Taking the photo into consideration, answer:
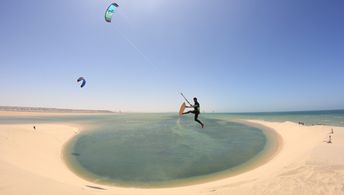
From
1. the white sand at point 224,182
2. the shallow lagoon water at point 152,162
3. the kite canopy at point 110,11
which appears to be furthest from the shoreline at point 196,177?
the kite canopy at point 110,11

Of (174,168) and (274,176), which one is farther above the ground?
(274,176)

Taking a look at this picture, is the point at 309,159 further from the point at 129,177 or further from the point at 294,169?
the point at 129,177

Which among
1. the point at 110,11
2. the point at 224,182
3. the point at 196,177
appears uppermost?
the point at 110,11

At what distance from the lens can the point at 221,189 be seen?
11.3m

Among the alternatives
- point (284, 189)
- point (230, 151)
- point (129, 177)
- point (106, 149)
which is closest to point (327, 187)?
point (284, 189)

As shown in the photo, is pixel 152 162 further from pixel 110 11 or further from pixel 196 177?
pixel 110 11

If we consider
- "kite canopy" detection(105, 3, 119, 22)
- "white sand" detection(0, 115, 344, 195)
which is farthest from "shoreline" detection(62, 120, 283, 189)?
"kite canopy" detection(105, 3, 119, 22)

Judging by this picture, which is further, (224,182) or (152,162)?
(152,162)

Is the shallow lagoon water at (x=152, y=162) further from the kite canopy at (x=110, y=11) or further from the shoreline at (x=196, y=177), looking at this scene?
the kite canopy at (x=110, y=11)

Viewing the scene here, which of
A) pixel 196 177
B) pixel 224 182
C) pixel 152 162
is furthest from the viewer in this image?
pixel 152 162

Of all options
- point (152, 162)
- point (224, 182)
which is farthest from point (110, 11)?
point (224, 182)

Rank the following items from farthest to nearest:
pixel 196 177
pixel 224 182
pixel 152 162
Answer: pixel 152 162
pixel 196 177
pixel 224 182

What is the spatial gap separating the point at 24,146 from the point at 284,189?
2193 cm

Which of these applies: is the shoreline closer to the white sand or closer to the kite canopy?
the white sand
